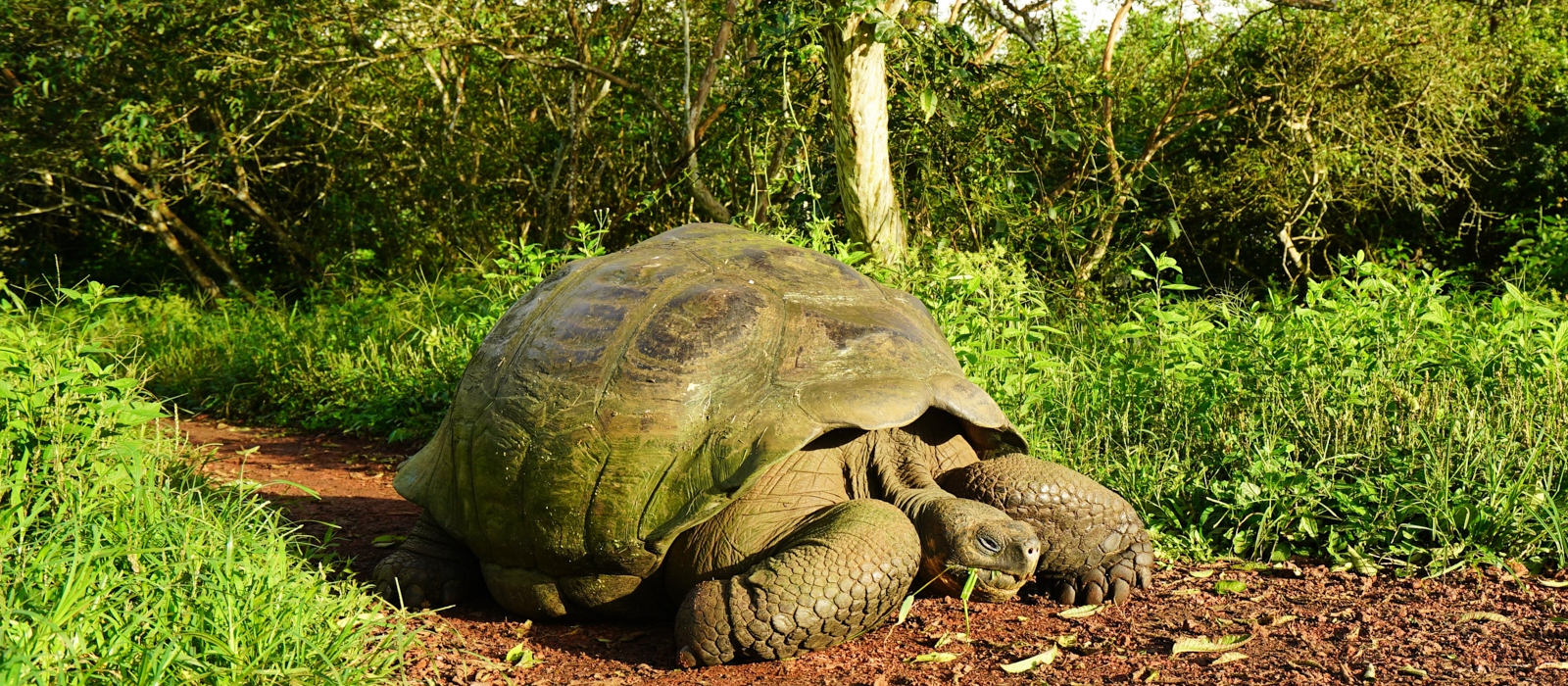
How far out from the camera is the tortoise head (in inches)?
113

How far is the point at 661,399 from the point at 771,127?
3.84 m

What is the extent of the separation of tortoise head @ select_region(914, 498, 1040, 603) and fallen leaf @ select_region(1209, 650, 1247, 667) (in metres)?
0.45

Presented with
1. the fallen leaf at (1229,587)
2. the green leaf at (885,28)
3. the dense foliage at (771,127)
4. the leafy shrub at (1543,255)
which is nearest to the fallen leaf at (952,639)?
the fallen leaf at (1229,587)

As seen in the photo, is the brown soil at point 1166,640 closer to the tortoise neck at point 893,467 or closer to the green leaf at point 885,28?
the tortoise neck at point 893,467

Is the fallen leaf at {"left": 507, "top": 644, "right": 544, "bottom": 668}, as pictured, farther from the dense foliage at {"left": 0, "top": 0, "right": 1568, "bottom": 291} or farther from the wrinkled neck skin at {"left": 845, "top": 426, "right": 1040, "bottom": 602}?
the dense foliage at {"left": 0, "top": 0, "right": 1568, "bottom": 291}

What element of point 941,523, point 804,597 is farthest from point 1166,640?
point 804,597

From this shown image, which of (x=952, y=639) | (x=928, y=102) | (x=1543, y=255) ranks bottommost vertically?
(x=952, y=639)

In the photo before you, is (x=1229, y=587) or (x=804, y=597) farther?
(x=1229, y=587)

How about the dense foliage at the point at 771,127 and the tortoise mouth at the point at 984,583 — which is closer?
the tortoise mouth at the point at 984,583

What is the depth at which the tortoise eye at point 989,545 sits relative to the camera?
2.88m

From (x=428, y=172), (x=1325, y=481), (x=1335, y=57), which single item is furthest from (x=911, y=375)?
(x=428, y=172)

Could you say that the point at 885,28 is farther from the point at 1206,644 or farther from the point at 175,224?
the point at 175,224

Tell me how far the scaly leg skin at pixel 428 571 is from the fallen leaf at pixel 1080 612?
5.59 feet

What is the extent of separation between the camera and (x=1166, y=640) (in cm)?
293
